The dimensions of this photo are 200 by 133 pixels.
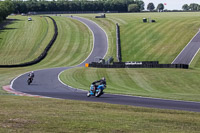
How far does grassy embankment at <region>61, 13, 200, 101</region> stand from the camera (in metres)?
40.9

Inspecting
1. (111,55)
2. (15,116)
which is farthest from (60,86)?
(111,55)

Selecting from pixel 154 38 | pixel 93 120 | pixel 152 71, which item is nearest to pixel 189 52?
pixel 154 38

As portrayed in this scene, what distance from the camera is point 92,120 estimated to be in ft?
54.0

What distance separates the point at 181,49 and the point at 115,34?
2553 cm

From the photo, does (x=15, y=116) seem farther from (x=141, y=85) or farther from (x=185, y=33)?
(x=185, y=33)

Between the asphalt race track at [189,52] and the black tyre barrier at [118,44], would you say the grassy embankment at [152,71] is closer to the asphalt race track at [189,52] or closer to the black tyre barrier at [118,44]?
the black tyre barrier at [118,44]

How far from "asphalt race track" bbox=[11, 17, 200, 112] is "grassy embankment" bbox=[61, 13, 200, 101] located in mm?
2352

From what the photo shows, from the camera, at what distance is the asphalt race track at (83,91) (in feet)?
82.1

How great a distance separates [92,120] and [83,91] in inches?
745

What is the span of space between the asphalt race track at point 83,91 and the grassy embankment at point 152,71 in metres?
2.35

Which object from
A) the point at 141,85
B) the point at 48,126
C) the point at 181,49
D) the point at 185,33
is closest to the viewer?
the point at 48,126

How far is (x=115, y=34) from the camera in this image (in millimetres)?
103062

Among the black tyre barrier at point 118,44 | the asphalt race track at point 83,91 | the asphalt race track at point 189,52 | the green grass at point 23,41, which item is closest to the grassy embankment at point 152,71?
the black tyre barrier at point 118,44

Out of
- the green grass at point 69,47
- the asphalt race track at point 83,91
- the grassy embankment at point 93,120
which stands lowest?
the green grass at point 69,47
